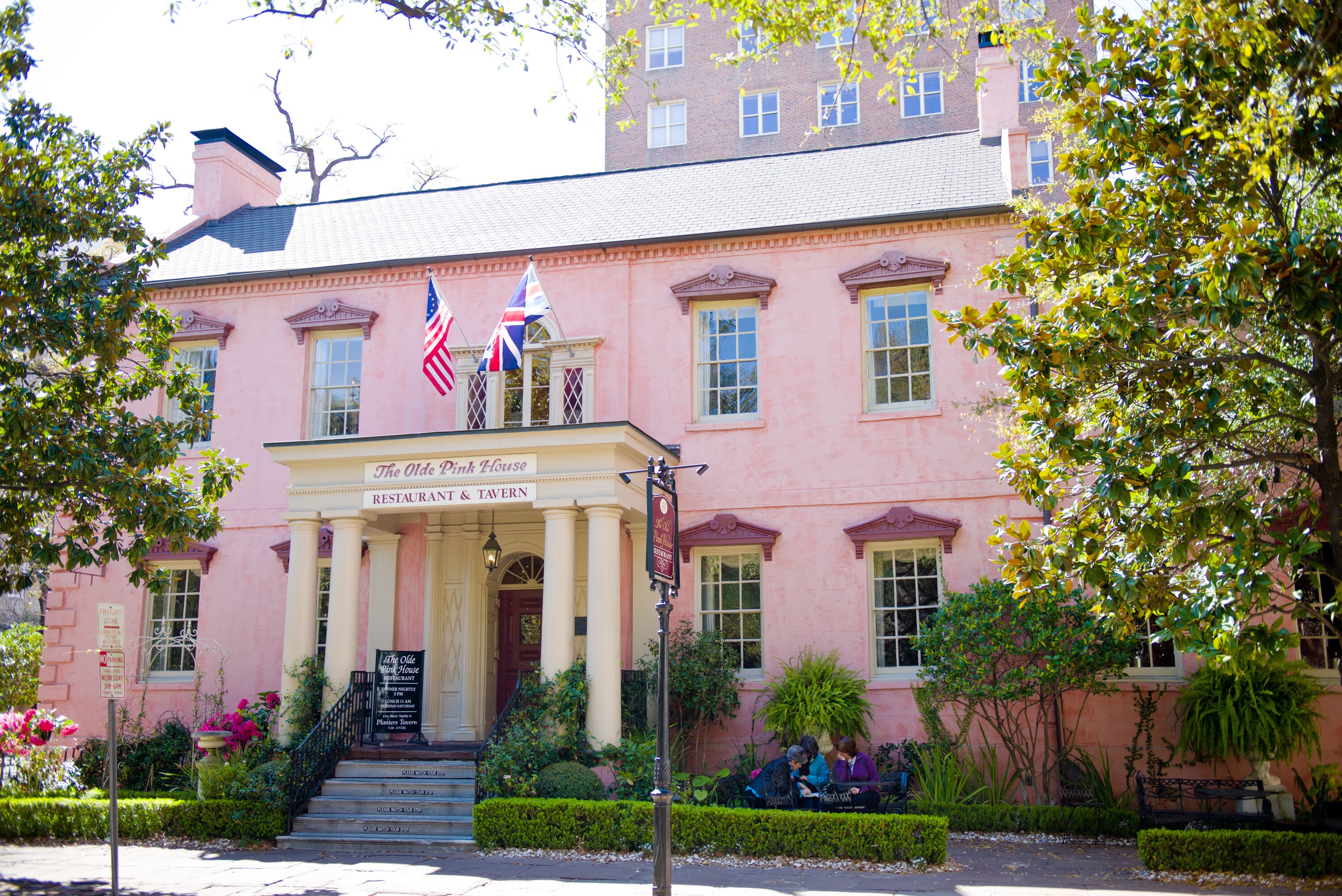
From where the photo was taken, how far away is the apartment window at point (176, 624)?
1800 centimetres

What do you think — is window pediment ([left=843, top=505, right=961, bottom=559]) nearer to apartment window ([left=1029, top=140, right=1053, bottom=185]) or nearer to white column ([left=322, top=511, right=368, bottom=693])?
white column ([left=322, top=511, right=368, bottom=693])

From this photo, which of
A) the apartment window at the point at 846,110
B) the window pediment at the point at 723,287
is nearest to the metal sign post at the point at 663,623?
the window pediment at the point at 723,287

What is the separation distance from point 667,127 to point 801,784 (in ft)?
85.2

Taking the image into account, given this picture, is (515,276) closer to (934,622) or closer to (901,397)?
(901,397)

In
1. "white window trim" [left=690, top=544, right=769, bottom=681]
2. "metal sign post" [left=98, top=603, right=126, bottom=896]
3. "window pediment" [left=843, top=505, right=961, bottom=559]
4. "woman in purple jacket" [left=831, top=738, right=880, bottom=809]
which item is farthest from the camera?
"white window trim" [left=690, top=544, right=769, bottom=681]

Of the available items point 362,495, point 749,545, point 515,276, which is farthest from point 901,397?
point 362,495

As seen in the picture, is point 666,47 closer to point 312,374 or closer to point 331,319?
point 331,319

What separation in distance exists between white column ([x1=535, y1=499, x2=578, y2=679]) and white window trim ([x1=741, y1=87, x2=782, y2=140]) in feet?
72.9

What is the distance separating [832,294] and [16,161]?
10996 mm

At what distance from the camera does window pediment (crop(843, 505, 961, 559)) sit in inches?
614

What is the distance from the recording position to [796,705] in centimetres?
1466

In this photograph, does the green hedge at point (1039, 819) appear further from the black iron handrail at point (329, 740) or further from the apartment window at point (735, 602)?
the black iron handrail at point (329, 740)

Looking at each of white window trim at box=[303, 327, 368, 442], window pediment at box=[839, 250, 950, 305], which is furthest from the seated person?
white window trim at box=[303, 327, 368, 442]

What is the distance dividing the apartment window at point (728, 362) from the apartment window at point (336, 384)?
594cm
